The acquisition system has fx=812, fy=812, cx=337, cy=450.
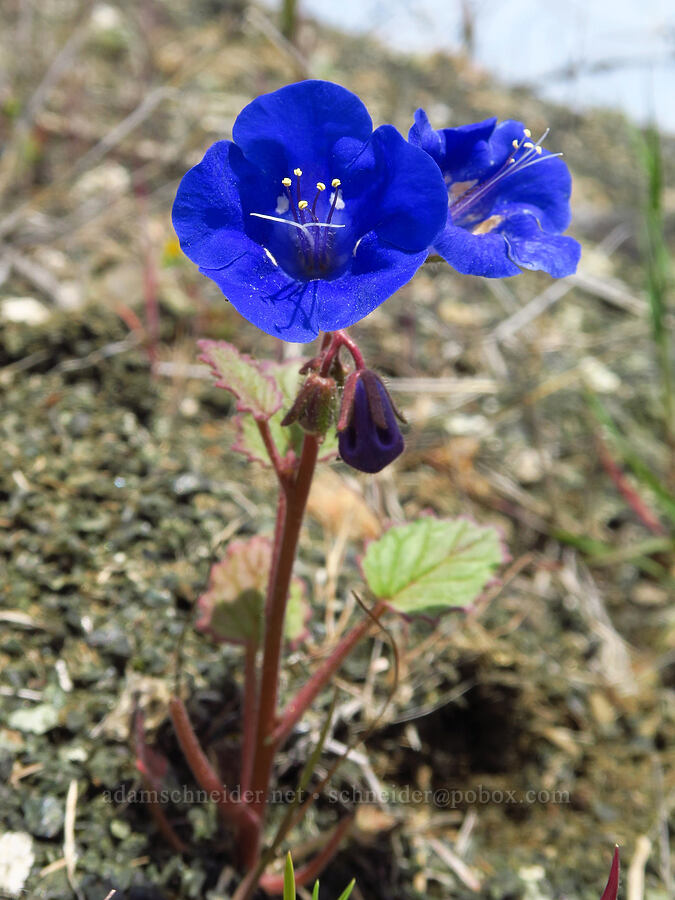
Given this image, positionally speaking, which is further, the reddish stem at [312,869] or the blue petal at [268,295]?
the reddish stem at [312,869]

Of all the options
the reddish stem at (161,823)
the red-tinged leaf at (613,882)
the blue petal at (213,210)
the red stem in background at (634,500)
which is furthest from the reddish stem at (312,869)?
the red stem in background at (634,500)

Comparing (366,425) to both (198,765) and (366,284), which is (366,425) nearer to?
(366,284)

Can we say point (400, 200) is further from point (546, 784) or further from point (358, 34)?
point (358, 34)

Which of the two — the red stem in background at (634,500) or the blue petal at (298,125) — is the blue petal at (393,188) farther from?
the red stem in background at (634,500)

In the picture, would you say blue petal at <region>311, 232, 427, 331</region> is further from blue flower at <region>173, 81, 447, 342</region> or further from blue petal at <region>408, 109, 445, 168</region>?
blue petal at <region>408, 109, 445, 168</region>

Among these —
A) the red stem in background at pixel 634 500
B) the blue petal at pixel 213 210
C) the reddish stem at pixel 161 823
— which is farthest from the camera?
the red stem in background at pixel 634 500
